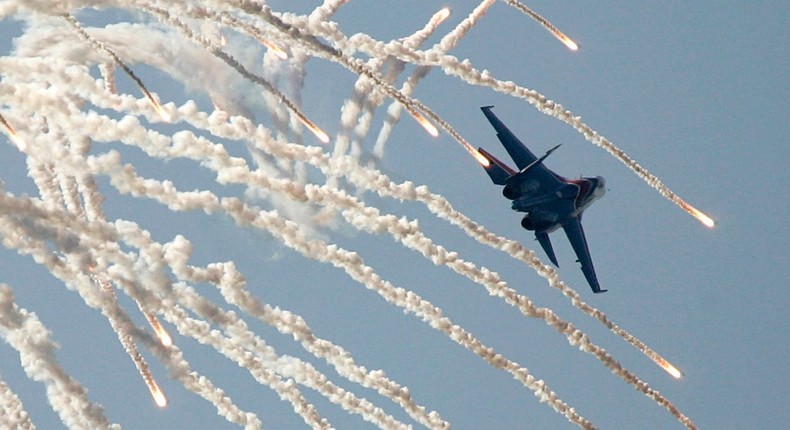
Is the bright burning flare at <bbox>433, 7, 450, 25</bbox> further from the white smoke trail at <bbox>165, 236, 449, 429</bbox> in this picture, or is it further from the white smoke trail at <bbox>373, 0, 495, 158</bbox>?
the white smoke trail at <bbox>165, 236, 449, 429</bbox>

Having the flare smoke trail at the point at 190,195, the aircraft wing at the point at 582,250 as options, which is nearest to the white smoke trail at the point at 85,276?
the flare smoke trail at the point at 190,195

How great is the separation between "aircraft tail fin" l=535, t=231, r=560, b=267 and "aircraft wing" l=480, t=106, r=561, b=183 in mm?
3324

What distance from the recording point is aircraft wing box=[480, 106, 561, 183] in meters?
72.8

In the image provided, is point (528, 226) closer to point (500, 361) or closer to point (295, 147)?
point (500, 361)

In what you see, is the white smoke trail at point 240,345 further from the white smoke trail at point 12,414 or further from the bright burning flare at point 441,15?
the bright burning flare at point 441,15

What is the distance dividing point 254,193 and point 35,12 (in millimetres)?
19622

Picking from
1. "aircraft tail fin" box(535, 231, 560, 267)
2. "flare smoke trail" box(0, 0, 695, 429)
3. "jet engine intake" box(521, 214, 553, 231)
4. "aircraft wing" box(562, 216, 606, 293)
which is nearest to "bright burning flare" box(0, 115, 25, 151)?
"flare smoke trail" box(0, 0, 695, 429)

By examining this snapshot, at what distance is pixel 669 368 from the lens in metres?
67.1

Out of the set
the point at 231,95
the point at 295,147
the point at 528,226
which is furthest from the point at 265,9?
the point at 528,226

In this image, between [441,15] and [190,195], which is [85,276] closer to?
[190,195]

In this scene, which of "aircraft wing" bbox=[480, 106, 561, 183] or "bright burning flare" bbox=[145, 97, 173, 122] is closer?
"bright burning flare" bbox=[145, 97, 173, 122]

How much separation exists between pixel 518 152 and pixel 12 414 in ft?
107

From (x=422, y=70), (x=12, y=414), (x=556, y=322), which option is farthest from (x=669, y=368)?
(x=12, y=414)

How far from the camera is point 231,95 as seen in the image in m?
64.9
